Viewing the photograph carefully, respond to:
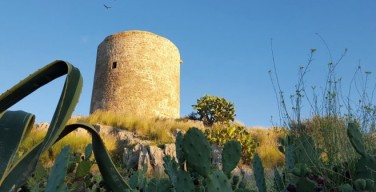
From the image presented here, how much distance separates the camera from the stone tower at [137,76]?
17172 millimetres

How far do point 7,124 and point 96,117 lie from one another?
13.6m

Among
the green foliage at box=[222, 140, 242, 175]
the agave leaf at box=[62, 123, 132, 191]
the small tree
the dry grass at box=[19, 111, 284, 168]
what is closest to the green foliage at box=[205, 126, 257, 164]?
the dry grass at box=[19, 111, 284, 168]

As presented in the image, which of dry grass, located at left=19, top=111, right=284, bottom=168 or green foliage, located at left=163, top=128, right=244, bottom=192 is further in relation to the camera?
dry grass, located at left=19, top=111, right=284, bottom=168

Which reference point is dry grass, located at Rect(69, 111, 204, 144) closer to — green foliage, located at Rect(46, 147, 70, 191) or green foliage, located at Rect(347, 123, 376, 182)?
green foliage, located at Rect(347, 123, 376, 182)

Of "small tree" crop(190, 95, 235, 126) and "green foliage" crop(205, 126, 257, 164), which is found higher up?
"small tree" crop(190, 95, 235, 126)

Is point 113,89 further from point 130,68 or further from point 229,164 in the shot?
point 229,164

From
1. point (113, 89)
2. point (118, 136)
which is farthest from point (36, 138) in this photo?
point (113, 89)

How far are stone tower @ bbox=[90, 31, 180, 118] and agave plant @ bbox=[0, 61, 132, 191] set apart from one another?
15.7m

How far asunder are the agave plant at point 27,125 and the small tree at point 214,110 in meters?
15.4

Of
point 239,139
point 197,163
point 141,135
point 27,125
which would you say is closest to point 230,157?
point 197,163

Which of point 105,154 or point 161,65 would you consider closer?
point 105,154

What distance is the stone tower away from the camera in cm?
1717

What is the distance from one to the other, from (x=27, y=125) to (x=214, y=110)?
15600 millimetres

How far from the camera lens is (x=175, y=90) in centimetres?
1852
